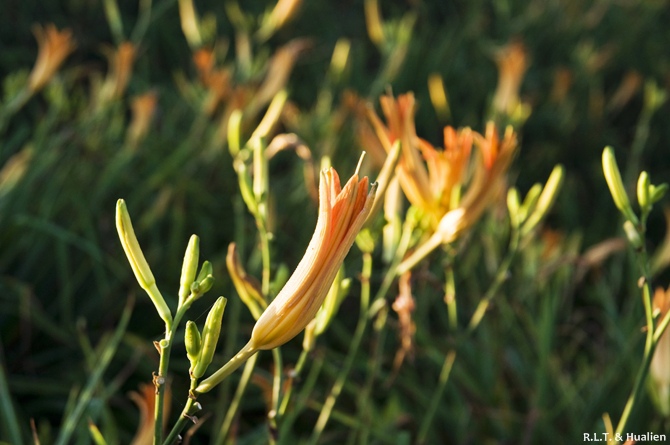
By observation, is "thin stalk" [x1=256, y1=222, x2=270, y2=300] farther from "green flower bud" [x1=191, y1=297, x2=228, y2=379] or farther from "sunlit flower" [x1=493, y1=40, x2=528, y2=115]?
"sunlit flower" [x1=493, y1=40, x2=528, y2=115]

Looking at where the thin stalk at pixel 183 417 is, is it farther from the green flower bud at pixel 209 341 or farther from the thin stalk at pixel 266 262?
the thin stalk at pixel 266 262

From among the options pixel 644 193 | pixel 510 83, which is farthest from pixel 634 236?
pixel 510 83

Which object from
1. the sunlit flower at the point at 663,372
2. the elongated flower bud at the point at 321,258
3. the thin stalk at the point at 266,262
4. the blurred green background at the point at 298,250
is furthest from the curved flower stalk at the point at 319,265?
the sunlit flower at the point at 663,372

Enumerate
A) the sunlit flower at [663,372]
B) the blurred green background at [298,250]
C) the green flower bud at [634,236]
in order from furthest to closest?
the blurred green background at [298,250] → the sunlit flower at [663,372] → the green flower bud at [634,236]

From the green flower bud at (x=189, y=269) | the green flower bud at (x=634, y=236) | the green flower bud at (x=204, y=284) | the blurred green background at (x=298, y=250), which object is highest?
the green flower bud at (x=189, y=269)

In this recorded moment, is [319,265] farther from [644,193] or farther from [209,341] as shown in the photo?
[644,193]

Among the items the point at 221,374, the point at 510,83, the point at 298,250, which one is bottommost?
the point at 298,250

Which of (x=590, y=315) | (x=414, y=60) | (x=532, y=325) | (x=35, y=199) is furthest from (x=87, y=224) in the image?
(x=414, y=60)
